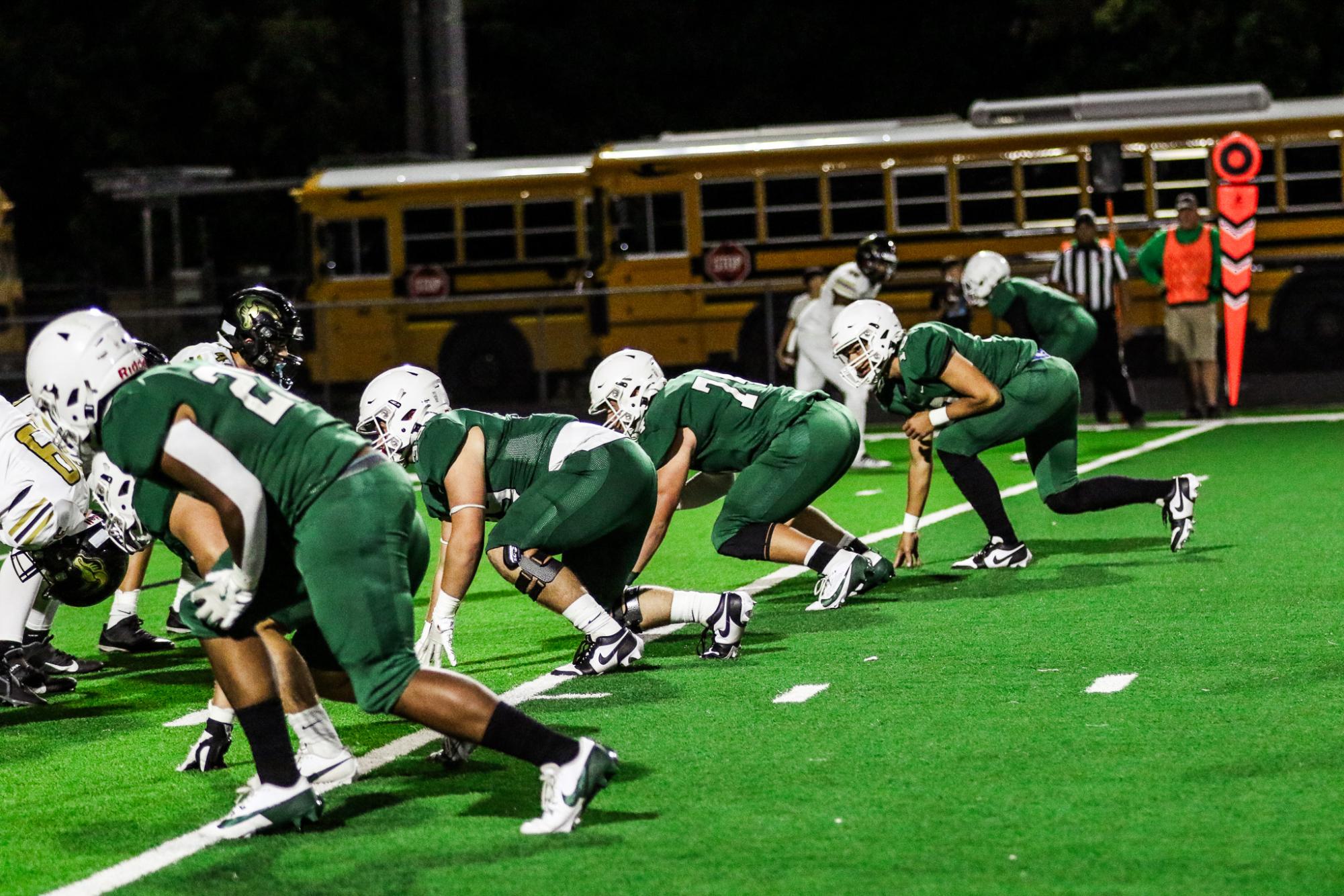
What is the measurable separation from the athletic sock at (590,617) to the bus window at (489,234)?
57.2ft

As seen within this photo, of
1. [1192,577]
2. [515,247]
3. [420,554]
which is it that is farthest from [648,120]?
[420,554]

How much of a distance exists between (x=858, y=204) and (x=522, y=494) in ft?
52.2

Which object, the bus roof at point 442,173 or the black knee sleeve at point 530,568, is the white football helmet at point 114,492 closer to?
the black knee sleeve at point 530,568

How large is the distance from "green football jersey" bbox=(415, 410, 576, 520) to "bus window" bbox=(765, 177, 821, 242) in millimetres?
15748

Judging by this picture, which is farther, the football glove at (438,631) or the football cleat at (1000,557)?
the football cleat at (1000,557)

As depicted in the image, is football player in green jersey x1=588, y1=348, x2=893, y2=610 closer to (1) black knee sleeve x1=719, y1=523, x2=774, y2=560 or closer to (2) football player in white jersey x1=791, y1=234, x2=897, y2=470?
(1) black knee sleeve x1=719, y1=523, x2=774, y2=560

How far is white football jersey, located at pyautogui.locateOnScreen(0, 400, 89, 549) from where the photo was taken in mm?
7555

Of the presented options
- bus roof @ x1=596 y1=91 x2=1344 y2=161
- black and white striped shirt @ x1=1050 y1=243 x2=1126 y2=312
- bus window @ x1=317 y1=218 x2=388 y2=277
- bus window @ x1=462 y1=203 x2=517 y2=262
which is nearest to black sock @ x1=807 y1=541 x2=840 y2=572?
black and white striped shirt @ x1=1050 y1=243 x2=1126 y2=312

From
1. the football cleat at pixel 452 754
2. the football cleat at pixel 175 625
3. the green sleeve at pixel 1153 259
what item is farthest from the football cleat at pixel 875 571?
the green sleeve at pixel 1153 259

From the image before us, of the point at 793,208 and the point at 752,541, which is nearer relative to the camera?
the point at 752,541

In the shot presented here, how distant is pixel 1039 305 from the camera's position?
1314cm

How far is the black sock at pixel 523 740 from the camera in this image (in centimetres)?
524

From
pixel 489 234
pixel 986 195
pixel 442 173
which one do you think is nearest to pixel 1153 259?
pixel 986 195

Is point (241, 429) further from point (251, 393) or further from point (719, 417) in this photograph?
point (719, 417)
